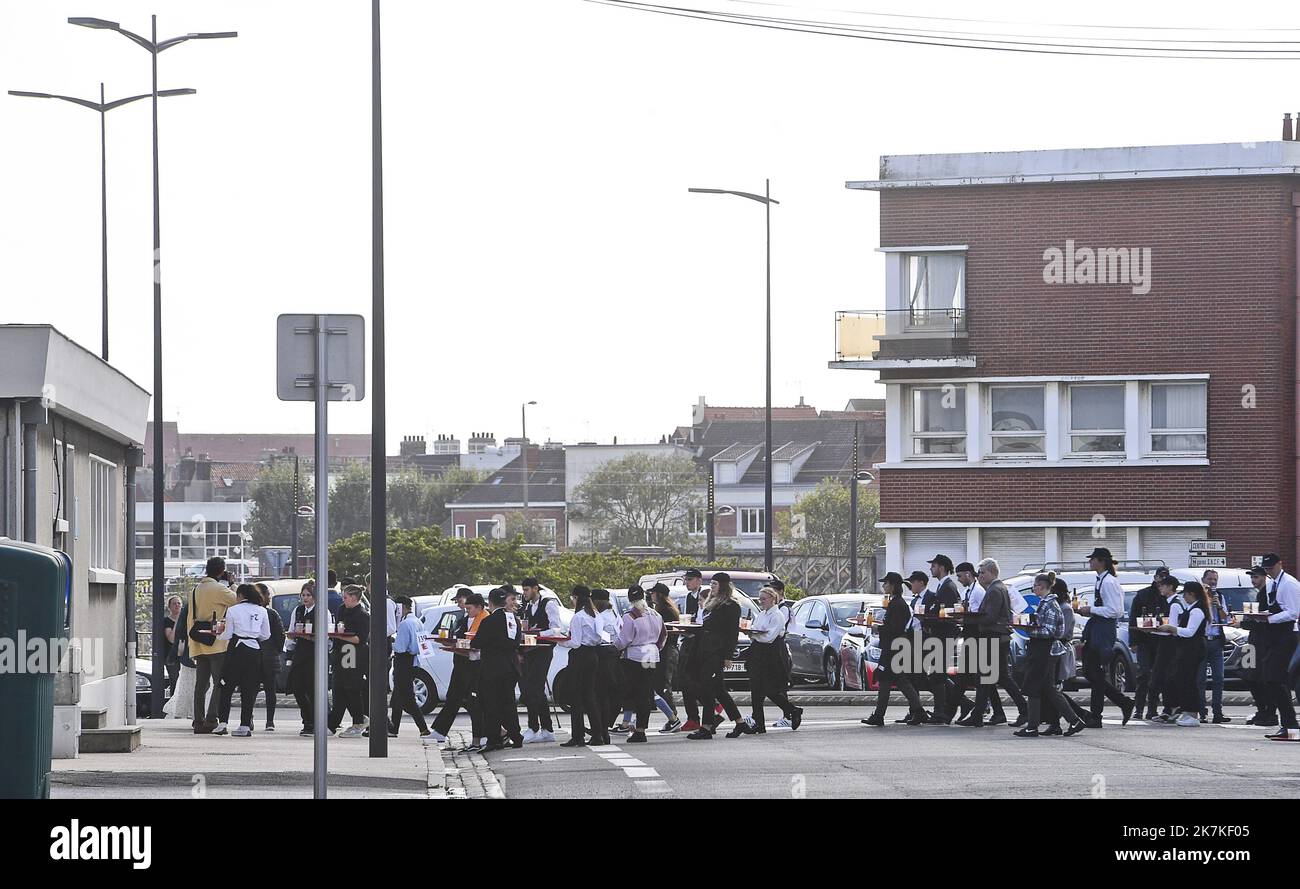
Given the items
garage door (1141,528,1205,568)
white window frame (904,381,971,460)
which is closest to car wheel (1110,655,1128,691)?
garage door (1141,528,1205,568)

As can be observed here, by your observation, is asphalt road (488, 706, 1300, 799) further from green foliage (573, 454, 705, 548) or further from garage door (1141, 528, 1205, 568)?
green foliage (573, 454, 705, 548)

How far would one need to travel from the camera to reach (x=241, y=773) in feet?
46.2

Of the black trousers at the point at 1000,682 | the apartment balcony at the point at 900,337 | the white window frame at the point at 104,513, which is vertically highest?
the apartment balcony at the point at 900,337

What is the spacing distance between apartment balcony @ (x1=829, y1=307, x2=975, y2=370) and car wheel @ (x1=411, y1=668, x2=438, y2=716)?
16894 mm

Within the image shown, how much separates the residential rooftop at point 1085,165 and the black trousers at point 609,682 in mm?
21309

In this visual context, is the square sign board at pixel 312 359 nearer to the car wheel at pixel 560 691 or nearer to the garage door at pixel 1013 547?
the car wheel at pixel 560 691

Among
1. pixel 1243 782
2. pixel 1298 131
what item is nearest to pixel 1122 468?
pixel 1298 131

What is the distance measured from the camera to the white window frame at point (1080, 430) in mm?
38906

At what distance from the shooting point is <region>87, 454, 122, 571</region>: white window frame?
1898 cm

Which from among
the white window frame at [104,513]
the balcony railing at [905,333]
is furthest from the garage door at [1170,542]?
the white window frame at [104,513]

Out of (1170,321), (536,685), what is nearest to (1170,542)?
(1170,321)

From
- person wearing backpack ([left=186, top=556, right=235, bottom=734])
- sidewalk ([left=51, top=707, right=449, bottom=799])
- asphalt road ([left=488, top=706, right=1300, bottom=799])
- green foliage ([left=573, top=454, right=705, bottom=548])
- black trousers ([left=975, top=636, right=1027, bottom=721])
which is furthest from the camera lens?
green foliage ([left=573, top=454, right=705, bottom=548])

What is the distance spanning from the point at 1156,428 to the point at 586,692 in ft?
74.3
